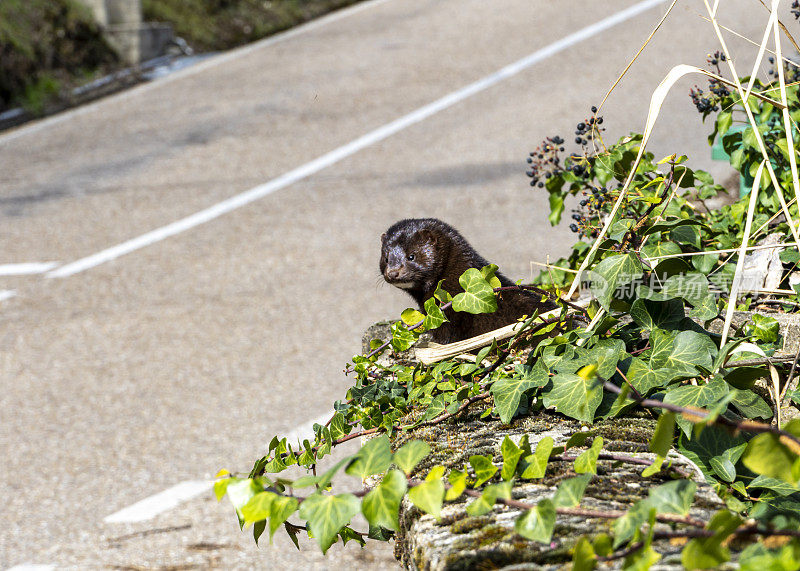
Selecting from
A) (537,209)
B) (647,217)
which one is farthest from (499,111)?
(647,217)

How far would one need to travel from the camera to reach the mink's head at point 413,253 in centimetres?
307

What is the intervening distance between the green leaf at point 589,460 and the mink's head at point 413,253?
59.8 inches

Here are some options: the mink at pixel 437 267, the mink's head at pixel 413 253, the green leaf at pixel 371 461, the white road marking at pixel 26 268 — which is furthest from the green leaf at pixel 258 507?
the white road marking at pixel 26 268

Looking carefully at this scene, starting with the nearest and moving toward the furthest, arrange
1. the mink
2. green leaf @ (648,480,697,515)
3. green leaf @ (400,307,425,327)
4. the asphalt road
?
green leaf @ (648,480,697,515) < green leaf @ (400,307,425,327) < the mink < the asphalt road

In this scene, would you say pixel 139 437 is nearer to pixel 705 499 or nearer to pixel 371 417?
pixel 371 417

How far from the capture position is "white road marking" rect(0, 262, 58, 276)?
763cm

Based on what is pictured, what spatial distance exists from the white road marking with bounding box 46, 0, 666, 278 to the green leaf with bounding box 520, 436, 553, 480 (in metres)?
6.71

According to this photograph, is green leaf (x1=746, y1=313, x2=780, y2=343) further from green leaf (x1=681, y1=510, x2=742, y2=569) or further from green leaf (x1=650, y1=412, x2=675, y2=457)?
green leaf (x1=681, y1=510, x2=742, y2=569)

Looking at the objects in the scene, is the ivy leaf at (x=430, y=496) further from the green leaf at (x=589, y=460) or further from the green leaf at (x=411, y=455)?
the green leaf at (x=589, y=460)

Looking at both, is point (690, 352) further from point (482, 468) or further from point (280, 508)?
point (280, 508)

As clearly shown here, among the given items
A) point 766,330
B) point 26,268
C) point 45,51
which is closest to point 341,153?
point 26,268

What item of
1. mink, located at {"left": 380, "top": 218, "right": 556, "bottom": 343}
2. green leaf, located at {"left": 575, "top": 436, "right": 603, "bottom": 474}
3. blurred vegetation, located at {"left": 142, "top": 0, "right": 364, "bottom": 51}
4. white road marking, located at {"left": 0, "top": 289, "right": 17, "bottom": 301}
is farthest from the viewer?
blurred vegetation, located at {"left": 142, "top": 0, "right": 364, "bottom": 51}

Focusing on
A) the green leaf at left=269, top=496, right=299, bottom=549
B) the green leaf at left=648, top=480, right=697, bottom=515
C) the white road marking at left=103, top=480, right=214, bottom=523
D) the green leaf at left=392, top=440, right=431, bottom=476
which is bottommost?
the white road marking at left=103, top=480, right=214, bottom=523

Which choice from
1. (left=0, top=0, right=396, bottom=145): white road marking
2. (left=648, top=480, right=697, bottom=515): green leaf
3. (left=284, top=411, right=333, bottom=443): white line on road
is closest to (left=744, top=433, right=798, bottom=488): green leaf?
A: (left=648, top=480, right=697, bottom=515): green leaf
